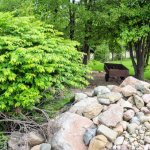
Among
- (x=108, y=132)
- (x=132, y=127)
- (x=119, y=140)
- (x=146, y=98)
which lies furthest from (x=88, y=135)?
(x=146, y=98)

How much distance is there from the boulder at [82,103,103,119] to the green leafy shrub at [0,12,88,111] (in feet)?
2.84

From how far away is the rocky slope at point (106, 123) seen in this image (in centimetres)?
745

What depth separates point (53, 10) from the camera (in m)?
15.6

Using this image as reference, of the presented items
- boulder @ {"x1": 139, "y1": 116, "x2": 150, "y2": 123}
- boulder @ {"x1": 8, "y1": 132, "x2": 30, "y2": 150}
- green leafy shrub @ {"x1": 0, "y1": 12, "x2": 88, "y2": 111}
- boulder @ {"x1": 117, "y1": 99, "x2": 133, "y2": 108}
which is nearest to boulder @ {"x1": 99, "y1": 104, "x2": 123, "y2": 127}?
boulder @ {"x1": 117, "y1": 99, "x2": 133, "y2": 108}

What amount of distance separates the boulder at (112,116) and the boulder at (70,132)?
1.12 feet

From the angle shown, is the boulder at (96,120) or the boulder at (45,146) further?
the boulder at (96,120)

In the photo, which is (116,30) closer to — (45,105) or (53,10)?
(53,10)

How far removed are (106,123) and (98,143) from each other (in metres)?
0.60

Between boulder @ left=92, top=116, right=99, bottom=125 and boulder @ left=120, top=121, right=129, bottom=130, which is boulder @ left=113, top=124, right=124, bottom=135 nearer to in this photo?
boulder @ left=120, top=121, right=129, bottom=130

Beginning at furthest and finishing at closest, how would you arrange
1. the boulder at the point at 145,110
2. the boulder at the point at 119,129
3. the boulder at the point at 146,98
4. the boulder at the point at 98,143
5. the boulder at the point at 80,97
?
1. the boulder at the point at 80,97
2. the boulder at the point at 146,98
3. the boulder at the point at 145,110
4. the boulder at the point at 119,129
5. the boulder at the point at 98,143

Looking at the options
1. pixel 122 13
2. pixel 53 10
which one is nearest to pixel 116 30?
pixel 122 13

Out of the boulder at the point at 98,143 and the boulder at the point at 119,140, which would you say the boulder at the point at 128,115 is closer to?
the boulder at the point at 119,140

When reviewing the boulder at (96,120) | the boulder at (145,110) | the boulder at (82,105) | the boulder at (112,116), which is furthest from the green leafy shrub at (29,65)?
the boulder at (145,110)

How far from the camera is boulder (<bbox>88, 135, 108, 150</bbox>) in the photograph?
7250 mm
